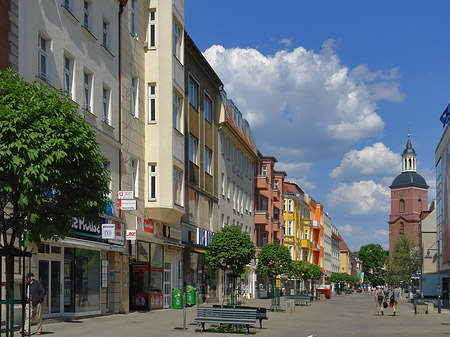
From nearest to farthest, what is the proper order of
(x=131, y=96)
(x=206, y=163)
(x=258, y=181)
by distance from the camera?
1. (x=131, y=96)
2. (x=206, y=163)
3. (x=258, y=181)

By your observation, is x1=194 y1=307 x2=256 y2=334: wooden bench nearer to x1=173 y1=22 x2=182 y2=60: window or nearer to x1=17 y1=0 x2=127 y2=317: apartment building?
x1=17 y1=0 x2=127 y2=317: apartment building

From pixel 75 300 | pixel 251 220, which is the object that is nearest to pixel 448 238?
pixel 251 220

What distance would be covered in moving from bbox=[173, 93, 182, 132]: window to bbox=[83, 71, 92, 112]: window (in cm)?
832

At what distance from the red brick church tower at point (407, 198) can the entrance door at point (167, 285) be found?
14695 centimetres

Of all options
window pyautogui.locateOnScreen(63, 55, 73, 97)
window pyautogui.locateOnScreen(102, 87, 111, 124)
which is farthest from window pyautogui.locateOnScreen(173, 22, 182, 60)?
window pyautogui.locateOnScreen(63, 55, 73, 97)

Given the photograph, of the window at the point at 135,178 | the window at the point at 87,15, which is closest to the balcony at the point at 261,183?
the window at the point at 135,178

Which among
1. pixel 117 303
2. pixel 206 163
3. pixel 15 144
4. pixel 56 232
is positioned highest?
pixel 206 163

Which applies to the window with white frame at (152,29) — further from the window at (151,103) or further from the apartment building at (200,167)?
the apartment building at (200,167)

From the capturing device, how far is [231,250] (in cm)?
2636

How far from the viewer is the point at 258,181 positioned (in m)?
67.4

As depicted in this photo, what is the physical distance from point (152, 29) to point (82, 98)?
9622 millimetres

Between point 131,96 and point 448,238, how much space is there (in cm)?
3905

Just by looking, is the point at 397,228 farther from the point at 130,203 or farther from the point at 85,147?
the point at 85,147

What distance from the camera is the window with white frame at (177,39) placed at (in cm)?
3409
